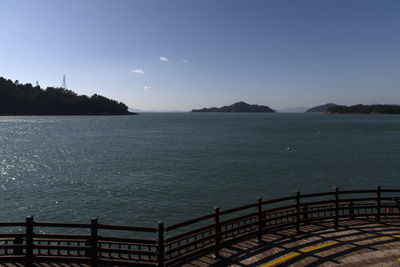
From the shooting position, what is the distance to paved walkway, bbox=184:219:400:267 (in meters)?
8.66

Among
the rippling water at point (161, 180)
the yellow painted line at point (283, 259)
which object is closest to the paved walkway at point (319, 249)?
the yellow painted line at point (283, 259)

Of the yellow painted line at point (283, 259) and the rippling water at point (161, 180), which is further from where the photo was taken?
the rippling water at point (161, 180)

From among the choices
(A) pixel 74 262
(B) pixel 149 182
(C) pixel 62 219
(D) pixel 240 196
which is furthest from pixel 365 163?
(A) pixel 74 262

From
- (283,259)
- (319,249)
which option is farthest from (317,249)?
(283,259)

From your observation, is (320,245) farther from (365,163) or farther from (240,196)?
(365,163)

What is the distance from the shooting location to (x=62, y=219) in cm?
2172

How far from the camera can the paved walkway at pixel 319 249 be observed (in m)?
8.66

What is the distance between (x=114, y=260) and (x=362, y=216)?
11.4m

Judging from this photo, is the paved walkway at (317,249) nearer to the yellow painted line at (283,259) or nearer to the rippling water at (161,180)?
the yellow painted line at (283,259)

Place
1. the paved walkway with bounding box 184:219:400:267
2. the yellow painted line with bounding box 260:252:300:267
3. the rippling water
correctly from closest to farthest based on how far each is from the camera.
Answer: the yellow painted line with bounding box 260:252:300:267 → the paved walkway with bounding box 184:219:400:267 → the rippling water

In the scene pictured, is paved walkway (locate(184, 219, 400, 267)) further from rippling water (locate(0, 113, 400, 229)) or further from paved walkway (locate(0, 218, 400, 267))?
rippling water (locate(0, 113, 400, 229))

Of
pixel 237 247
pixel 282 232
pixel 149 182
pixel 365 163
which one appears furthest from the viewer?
pixel 365 163

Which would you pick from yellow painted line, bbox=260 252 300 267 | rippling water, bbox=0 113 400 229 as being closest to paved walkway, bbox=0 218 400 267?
yellow painted line, bbox=260 252 300 267

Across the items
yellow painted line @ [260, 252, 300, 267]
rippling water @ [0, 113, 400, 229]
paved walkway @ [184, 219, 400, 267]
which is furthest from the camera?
rippling water @ [0, 113, 400, 229]
